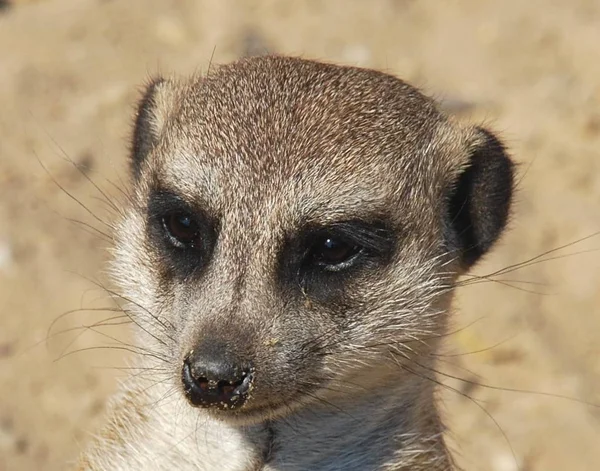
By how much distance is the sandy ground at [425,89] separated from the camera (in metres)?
4.87

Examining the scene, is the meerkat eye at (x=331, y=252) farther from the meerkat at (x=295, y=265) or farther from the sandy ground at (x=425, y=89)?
the sandy ground at (x=425, y=89)

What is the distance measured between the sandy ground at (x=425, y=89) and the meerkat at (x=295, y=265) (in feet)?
2.45

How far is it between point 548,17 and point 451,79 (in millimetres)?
913

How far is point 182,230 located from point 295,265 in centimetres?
32

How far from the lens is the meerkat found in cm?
283

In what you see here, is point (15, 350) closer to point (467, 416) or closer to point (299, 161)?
point (467, 416)

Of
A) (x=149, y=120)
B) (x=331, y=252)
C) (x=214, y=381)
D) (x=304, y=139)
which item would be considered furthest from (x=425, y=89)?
(x=214, y=381)

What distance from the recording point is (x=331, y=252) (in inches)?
116

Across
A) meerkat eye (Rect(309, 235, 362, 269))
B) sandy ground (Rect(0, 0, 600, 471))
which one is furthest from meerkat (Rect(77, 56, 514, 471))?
sandy ground (Rect(0, 0, 600, 471))

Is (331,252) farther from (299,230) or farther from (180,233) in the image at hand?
(180,233)

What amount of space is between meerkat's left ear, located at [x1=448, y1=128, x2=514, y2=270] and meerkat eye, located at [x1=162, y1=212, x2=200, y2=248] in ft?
2.51

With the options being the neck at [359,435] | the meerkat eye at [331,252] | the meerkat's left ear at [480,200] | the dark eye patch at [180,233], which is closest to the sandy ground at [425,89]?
the neck at [359,435]

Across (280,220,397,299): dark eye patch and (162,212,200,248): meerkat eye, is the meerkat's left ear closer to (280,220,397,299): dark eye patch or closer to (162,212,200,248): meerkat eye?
(280,220,397,299): dark eye patch

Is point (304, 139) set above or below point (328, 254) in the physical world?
above
